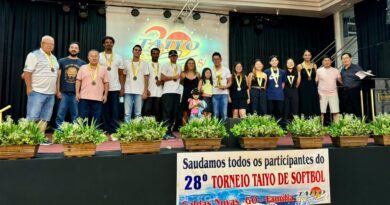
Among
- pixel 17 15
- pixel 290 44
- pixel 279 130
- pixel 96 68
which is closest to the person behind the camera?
pixel 279 130

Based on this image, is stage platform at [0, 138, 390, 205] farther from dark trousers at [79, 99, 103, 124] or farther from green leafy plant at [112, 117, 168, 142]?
dark trousers at [79, 99, 103, 124]

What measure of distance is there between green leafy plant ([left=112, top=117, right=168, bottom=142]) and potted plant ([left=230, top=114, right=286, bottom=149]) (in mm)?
548

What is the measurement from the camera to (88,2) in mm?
5660

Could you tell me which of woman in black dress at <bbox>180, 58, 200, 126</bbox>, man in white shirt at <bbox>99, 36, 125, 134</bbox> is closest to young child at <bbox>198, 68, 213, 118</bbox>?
woman in black dress at <bbox>180, 58, 200, 126</bbox>

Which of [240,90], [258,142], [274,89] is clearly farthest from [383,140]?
[240,90]

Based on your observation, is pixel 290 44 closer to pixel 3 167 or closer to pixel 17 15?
pixel 17 15

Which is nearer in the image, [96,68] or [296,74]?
[96,68]

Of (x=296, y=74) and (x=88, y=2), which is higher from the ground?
(x=88, y=2)

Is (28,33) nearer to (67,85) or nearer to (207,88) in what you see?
(67,85)

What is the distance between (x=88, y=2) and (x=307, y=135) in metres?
5.01

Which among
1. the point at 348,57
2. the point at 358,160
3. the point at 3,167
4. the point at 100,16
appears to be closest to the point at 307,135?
the point at 358,160

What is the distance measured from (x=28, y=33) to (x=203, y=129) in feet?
15.8

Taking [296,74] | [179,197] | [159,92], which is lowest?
[179,197]

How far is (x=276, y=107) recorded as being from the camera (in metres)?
4.29
